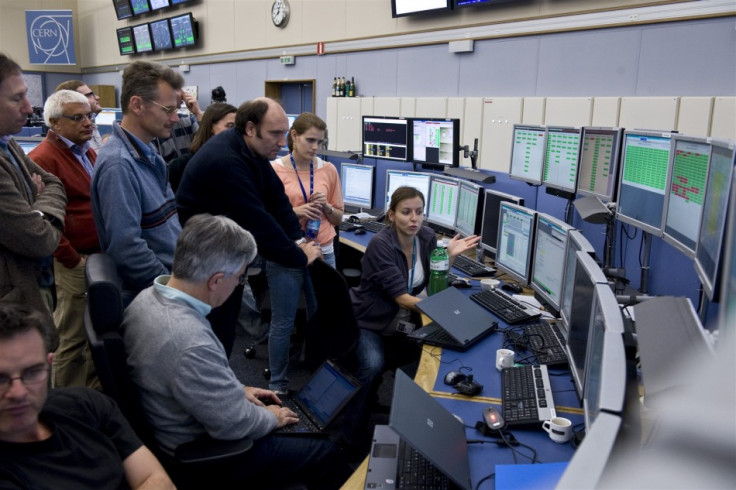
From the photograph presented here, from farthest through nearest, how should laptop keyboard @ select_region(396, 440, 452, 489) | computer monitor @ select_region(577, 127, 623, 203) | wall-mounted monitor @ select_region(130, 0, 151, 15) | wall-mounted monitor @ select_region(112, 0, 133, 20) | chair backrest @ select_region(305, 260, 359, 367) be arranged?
wall-mounted monitor @ select_region(112, 0, 133, 20) < wall-mounted monitor @ select_region(130, 0, 151, 15) < computer monitor @ select_region(577, 127, 623, 203) < chair backrest @ select_region(305, 260, 359, 367) < laptop keyboard @ select_region(396, 440, 452, 489)

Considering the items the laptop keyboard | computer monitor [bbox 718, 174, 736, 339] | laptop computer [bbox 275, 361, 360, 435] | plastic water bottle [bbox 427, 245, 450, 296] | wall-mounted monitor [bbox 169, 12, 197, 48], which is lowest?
laptop computer [bbox 275, 361, 360, 435]

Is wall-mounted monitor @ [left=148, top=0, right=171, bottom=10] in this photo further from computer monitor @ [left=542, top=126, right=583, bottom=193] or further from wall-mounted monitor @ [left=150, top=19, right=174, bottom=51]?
computer monitor @ [left=542, top=126, right=583, bottom=193]

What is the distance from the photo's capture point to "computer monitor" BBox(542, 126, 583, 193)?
2.87 meters

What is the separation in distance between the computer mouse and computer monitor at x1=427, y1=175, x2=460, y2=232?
0.86 metres

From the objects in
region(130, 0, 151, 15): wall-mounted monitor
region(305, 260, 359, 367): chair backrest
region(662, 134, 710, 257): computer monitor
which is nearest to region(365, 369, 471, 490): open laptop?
region(305, 260, 359, 367): chair backrest

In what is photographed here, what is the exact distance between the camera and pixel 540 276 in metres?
2.34

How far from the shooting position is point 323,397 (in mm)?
2047

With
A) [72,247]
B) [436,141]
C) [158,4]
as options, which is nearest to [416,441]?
[72,247]

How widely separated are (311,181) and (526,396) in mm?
1831

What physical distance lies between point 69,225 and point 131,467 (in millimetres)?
1358

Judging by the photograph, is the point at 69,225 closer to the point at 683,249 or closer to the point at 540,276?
the point at 540,276

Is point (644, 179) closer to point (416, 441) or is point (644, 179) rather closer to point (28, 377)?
point (416, 441)

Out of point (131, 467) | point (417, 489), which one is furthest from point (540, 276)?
point (131, 467)

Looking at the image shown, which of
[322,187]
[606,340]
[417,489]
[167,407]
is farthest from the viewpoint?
[322,187]
